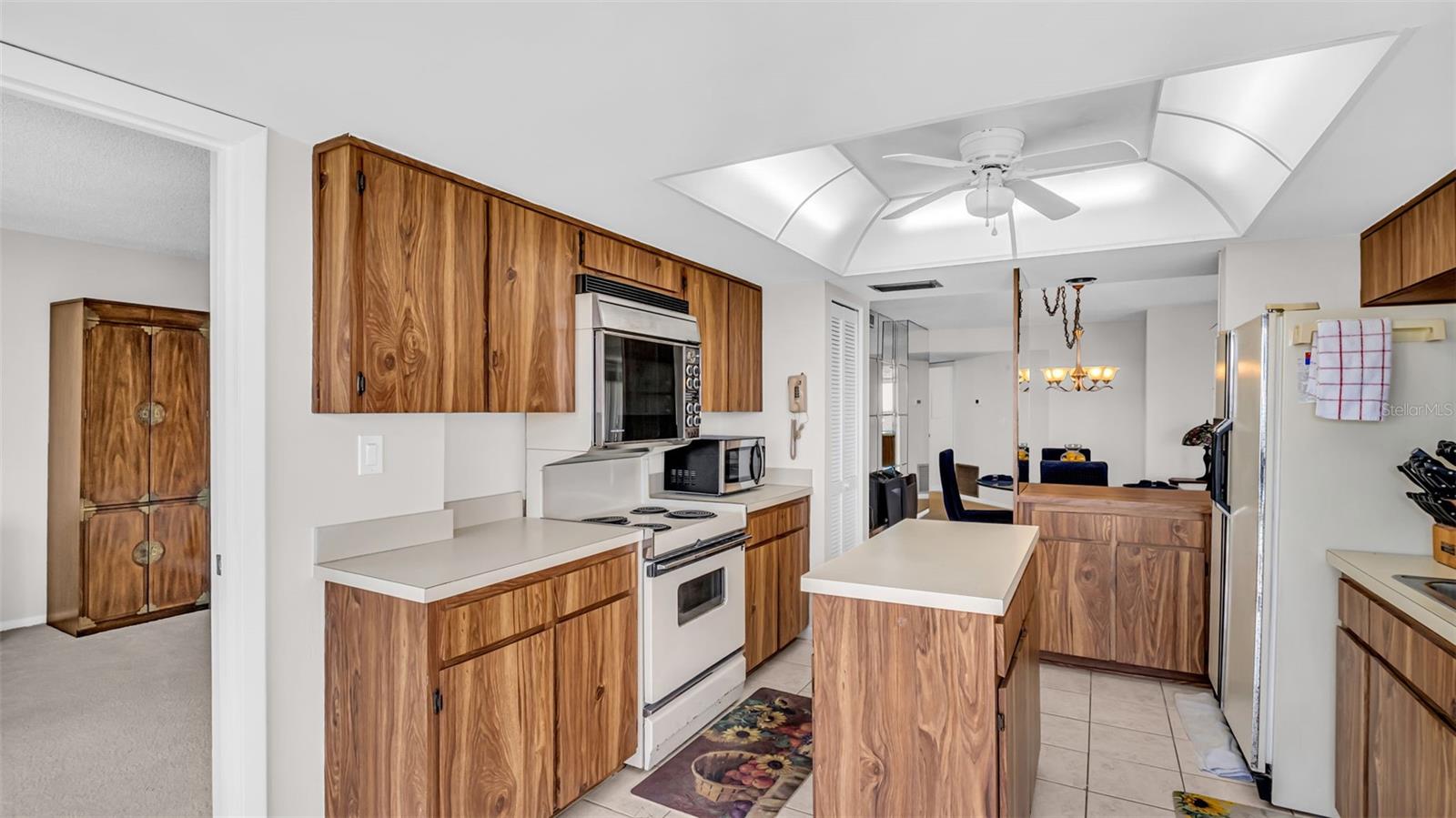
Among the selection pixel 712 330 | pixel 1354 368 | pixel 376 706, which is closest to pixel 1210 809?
pixel 1354 368

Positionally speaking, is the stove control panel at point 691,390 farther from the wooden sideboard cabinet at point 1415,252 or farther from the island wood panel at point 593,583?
the wooden sideboard cabinet at point 1415,252

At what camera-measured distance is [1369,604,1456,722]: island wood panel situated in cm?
165

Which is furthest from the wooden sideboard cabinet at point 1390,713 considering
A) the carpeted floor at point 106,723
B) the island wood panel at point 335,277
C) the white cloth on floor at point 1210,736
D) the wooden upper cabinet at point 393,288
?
the carpeted floor at point 106,723

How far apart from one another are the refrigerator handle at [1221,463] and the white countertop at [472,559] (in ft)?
8.29

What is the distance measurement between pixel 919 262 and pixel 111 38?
10.9 feet

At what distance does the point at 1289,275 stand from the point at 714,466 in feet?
9.21

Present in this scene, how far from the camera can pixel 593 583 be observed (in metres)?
2.46

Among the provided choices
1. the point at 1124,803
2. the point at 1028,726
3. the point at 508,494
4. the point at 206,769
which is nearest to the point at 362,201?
the point at 508,494

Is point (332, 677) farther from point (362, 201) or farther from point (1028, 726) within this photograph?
point (1028, 726)

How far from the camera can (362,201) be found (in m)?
2.07

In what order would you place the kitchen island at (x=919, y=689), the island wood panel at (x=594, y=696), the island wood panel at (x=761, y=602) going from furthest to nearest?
the island wood panel at (x=761, y=602) → the island wood panel at (x=594, y=696) → the kitchen island at (x=919, y=689)

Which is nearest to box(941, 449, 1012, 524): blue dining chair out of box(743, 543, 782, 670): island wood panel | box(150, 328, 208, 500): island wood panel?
box(743, 543, 782, 670): island wood panel

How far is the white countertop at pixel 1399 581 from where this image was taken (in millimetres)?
1679

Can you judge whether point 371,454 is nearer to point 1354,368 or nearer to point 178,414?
point 1354,368
